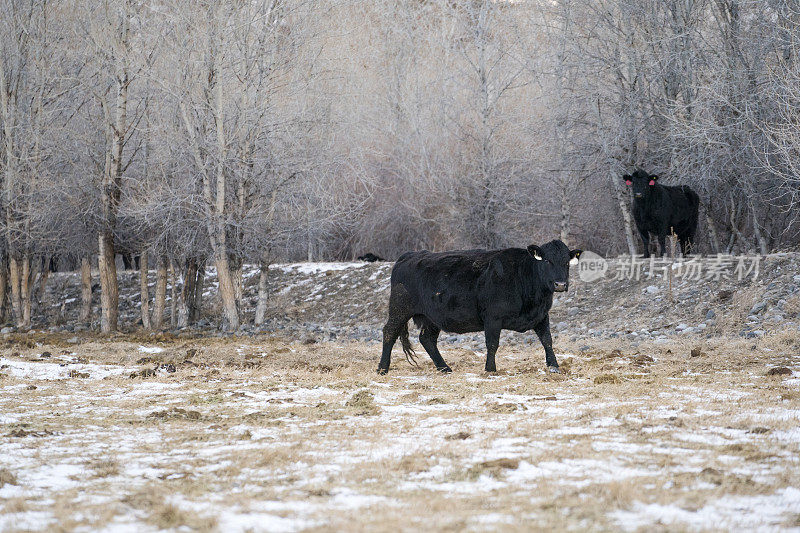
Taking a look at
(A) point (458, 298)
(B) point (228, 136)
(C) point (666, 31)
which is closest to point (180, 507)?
(A) point (458, 298)

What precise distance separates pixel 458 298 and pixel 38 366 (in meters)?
6.31

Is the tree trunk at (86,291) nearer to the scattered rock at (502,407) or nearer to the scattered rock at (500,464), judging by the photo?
the scattered rock at (502,407)

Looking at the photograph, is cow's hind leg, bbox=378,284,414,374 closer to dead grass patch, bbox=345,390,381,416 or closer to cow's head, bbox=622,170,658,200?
dead grass patch, bbox=345,390,381,416

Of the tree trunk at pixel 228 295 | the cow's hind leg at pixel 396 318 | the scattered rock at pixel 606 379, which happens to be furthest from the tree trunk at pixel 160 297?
the scattered rock at pixel 606 379

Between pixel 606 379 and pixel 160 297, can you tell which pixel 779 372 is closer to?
pixel 606 379

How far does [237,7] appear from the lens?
21406 mm

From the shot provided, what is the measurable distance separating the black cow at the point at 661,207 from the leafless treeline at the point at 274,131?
0.87 m

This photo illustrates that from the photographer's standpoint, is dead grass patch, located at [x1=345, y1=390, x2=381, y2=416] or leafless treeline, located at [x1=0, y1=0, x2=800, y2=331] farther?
leafless treeline, located at [x1=0, y1=0, x2=800, y2=331]

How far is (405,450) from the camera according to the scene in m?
5.89

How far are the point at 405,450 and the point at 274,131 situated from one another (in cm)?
1637

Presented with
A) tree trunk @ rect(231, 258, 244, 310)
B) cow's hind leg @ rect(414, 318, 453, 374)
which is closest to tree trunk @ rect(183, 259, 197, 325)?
tree trunk @ rect(231, 258, 244, 310)

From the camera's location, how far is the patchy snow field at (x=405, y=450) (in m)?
4.30

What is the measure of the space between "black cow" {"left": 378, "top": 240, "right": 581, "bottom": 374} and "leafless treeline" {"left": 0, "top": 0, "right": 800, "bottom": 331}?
374 inches

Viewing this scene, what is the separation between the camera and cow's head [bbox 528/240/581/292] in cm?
1098
